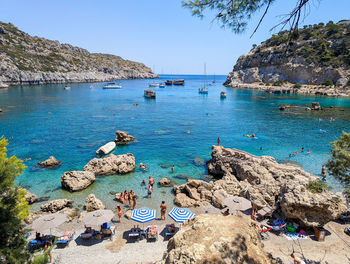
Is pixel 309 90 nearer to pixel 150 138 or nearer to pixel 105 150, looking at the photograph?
pixel 150 138

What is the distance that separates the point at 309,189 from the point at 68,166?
71.8 feet

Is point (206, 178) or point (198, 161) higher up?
point (198, 161)

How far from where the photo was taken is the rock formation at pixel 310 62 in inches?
3364

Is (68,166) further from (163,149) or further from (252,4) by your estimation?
(252,4)

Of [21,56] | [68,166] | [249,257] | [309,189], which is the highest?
[21,56]

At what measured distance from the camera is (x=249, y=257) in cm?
620

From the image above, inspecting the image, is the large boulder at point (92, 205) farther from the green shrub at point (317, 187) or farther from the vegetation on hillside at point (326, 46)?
the vegetation on hillside at point (326, 46)

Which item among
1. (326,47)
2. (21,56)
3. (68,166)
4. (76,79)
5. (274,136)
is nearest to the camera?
(68,166)

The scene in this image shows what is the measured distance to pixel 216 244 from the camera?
6.18 metres

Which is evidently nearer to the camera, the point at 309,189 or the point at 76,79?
the point at 309,189

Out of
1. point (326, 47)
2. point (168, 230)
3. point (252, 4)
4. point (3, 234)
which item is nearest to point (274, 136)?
point (168, 230)

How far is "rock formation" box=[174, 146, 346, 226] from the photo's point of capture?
12.1 meters

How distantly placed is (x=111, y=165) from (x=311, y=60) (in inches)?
3951

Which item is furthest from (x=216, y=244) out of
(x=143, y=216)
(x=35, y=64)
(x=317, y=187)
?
(x=35, y=64)
